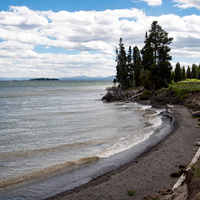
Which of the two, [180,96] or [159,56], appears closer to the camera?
[180,96]

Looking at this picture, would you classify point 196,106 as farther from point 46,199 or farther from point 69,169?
point 46,199

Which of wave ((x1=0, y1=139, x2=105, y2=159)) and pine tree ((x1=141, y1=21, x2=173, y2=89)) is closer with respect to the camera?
wave ((x1=0, y1=139, x2=105, y2=159))

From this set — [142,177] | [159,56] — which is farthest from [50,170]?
[159,56]

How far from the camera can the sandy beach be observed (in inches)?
272

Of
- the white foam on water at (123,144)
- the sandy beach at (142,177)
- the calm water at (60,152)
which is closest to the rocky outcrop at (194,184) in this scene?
the sandy beach at (142,177)

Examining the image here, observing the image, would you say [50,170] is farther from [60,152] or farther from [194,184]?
[194,184]

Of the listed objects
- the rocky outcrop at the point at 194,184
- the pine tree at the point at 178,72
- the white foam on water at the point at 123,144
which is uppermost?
the pine tree at the point at 178,72

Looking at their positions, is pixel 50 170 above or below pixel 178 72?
below

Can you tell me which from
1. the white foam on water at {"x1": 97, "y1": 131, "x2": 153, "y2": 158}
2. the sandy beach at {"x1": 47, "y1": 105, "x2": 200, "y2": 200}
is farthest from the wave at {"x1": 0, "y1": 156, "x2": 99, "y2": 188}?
the sandy beach at {"x1": 47, "y1": 105, "x2": 200, "y2": 200}

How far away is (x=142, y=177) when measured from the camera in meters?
8.04

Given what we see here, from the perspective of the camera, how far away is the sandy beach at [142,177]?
6.92 meters

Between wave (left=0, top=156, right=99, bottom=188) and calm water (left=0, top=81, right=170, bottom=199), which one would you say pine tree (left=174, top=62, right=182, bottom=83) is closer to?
calm water (left=0, top=81, right=170, bottom=199)

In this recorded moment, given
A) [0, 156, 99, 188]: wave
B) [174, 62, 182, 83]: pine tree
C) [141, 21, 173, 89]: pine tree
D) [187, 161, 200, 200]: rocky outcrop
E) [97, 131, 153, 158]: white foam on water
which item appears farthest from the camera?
[174, 62, 182, 83]: pine tree

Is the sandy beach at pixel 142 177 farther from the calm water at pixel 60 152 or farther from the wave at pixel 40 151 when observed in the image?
the wave at pixel 40 151
